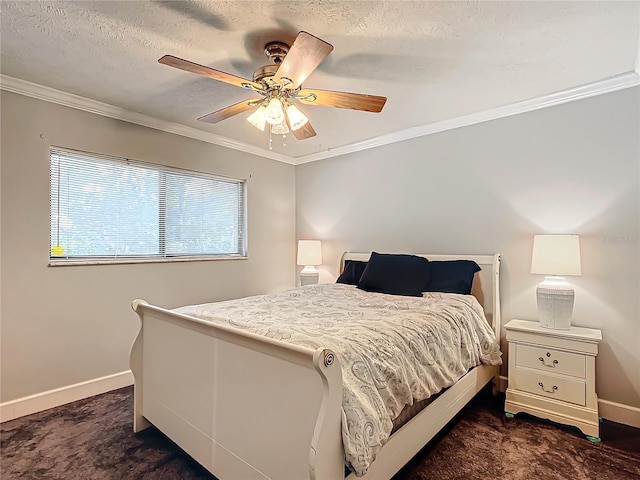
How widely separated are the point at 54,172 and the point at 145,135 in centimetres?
81

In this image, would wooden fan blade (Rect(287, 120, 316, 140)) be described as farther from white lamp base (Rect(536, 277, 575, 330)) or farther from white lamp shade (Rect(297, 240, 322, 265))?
white lamp base (Rect(536, 277, 575, 330))

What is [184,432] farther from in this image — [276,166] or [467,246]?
[276,166]

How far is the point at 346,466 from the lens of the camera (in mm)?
1349

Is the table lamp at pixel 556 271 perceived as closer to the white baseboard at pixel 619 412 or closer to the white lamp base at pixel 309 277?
the white baseboard at pixel 619 412

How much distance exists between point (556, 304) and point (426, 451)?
1377mm

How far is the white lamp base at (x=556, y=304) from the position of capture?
2.43 m

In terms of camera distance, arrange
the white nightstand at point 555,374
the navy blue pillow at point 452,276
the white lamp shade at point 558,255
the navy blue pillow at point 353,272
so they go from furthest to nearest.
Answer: the navy blue pillow at point 353,272 → the navy blue pillow at point 452,276 → the white lamp shade at point 558,255 → the white nightstand at point 555,374

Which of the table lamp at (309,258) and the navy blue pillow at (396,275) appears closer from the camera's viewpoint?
the navy blue pillow at (396,275)

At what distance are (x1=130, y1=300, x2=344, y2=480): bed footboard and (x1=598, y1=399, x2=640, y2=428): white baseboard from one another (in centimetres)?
230

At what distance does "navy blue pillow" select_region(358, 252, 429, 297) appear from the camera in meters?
2.95

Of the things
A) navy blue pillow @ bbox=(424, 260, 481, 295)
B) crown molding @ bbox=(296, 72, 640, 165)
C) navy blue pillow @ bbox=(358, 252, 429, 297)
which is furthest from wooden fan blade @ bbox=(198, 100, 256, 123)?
navy blue pillow @ bbox=(424, 260, 481, 295)

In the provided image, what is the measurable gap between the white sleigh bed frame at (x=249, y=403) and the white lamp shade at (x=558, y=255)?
36.6 inches

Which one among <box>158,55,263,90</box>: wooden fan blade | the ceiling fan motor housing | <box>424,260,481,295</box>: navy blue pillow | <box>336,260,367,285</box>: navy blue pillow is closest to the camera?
<box>158,55,263,90</box>: wooden fan blade

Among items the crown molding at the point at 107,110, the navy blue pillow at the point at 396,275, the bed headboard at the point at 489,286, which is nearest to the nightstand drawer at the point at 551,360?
the bed headboard at the point at 489,286
